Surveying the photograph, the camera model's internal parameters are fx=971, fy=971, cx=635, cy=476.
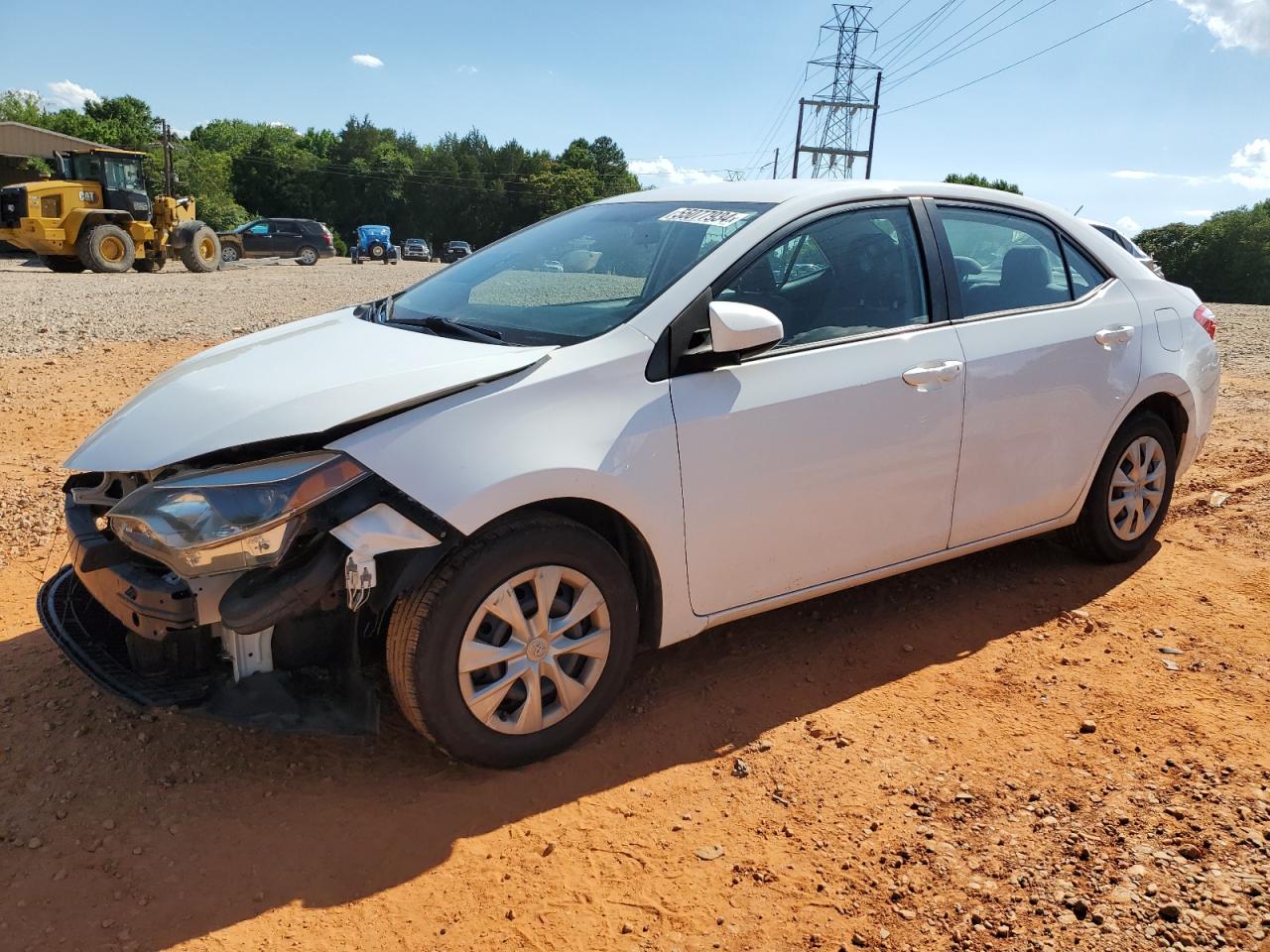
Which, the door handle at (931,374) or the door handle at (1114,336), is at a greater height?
the door handle at (1114,336)

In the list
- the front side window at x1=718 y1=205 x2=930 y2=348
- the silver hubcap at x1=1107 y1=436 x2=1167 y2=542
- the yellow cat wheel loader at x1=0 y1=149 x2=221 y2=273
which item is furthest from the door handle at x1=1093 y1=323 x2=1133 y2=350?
the yellow cat wheel loader at x1=0 y1=149 x2=221 y2=273

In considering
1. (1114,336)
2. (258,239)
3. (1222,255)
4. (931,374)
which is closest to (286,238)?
(258,239)

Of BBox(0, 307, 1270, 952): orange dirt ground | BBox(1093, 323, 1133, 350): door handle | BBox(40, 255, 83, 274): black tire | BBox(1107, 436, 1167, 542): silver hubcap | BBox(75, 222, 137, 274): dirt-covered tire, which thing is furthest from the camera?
BBox(40, 255, 83, 274): black tire

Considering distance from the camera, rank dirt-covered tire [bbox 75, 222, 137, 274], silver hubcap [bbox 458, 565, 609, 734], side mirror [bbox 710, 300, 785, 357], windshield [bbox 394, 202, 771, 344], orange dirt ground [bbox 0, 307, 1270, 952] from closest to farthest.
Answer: orange dirt ground [bbox 0, 307, 1270, 952] < silver hubcap [bbox 458, 565, 609, 734] < side mirror [bbox 710, 300, 785, 357] < windshield [bbox 394, 202, 771, 344] < dirt-covered tire [bbox 75, 222, 137, 274]

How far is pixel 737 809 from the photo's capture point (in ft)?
9.31

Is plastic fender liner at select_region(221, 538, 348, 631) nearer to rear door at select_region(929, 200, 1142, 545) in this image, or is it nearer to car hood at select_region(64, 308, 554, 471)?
car hood at select_region(64, 308, 554, 471)

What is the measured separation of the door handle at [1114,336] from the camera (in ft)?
13.6

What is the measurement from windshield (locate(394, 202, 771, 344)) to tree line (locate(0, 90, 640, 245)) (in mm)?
75187

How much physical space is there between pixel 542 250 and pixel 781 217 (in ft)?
3.34

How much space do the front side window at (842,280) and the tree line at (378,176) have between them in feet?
249

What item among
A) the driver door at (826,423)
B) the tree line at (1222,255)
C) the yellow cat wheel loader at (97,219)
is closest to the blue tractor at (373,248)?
the yellow cat wheel loader at (97,219)

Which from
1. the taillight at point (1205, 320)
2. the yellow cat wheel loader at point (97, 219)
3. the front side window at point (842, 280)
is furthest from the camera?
the yellow cat wheel loader at point (97, 219)

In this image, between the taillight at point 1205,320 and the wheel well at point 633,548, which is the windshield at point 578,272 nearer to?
the wheel well at point 633,548

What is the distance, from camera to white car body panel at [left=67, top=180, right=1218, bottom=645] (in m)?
2.73
